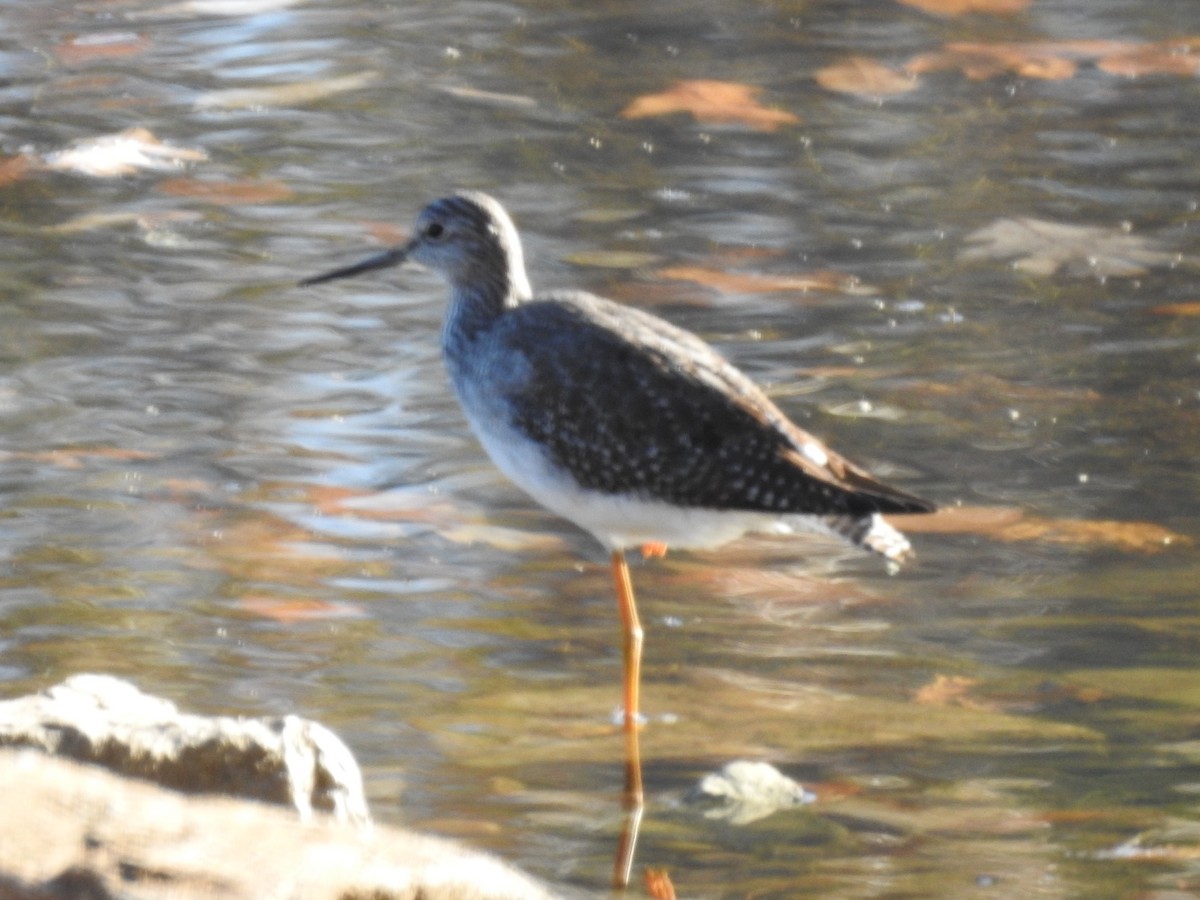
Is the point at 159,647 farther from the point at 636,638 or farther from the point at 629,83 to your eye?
the point at 629,83

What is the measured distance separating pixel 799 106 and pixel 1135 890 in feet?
23.6

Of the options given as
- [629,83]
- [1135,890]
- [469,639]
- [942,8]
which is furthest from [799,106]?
[1135,890]

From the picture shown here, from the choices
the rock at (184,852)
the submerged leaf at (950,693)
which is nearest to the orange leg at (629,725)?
the submerged leaf at (950,693)

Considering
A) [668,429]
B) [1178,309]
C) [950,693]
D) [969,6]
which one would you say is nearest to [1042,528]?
[950,693]

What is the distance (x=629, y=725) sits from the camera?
564 centimetres

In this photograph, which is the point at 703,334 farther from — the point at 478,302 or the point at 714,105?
the point at 714,105

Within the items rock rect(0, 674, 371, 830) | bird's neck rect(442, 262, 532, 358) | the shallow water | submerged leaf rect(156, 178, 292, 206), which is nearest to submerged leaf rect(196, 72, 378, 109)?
the shallow water

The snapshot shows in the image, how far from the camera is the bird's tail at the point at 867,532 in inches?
224

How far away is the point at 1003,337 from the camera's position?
27.7ft

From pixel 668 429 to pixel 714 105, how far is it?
5.91 metres

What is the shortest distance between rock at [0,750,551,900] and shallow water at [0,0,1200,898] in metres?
1.40

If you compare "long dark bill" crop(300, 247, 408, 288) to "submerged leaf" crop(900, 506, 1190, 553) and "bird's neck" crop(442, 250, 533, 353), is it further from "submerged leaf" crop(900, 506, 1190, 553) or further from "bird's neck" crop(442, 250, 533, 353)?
"submerged leaf" crop(900, 506, 1190, 553)

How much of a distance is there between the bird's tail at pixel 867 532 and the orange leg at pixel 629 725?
1.96 feet

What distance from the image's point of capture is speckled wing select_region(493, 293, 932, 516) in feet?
18.4
